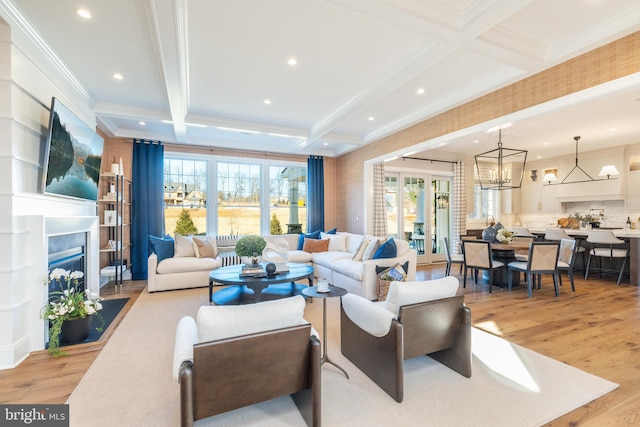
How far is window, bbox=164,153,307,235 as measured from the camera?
6270 millimetres

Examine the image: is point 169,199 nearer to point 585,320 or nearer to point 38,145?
point 38,145

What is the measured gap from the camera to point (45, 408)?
189cm

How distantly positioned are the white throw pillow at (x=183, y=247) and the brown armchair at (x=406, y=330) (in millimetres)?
3823

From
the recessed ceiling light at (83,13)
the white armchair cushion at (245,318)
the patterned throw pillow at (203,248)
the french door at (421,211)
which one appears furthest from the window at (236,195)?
the white armchair cushion at (245,318)

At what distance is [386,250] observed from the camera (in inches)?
167

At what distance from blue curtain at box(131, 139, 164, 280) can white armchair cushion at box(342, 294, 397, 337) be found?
16.0 feet

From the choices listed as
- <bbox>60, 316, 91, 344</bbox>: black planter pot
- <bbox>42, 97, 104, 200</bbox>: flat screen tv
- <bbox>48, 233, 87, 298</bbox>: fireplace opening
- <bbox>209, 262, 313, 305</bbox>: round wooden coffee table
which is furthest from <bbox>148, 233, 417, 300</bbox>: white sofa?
<bbox>60, 316, 91, 344</bbox>: black planter pot

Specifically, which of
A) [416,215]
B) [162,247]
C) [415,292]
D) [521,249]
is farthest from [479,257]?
[162,247]

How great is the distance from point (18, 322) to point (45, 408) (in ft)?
3.47

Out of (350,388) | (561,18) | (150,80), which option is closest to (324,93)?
(150,80)

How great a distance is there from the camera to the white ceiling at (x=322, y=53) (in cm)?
238

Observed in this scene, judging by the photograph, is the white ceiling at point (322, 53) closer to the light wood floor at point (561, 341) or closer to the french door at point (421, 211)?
the french door at point (421, 211)

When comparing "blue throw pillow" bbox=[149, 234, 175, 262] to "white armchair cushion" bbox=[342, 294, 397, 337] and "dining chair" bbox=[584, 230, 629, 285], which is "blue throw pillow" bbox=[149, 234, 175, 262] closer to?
"white armchair cushion" bbox=[342, 294, 397, 337]

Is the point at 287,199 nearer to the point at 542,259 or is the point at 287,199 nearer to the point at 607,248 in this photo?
the point at 542,259
